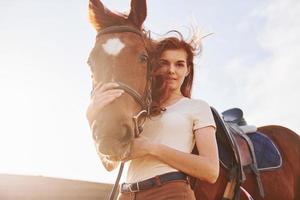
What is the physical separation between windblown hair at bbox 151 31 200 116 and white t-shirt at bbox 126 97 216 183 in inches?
4.7

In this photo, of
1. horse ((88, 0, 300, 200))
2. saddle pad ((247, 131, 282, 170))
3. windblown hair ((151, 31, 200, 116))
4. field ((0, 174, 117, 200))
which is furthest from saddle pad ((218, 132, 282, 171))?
field ((0, 174, 117, 200))

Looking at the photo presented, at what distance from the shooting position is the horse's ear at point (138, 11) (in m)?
3.22

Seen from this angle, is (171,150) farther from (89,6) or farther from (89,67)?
(89,6)

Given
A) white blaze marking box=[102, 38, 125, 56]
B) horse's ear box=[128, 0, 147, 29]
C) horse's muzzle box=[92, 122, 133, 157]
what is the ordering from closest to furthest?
horse's muzzle box=[92, 122, 133, 157]
white blaze marking box=[102, 38, 125, 56]
horse's ear box=[128, 0, 147, 29]

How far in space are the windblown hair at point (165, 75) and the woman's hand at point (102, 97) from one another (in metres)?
0.33

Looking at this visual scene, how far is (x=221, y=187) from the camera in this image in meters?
3.60

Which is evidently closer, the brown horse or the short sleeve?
the short sleeve

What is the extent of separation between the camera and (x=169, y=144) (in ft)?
8.73

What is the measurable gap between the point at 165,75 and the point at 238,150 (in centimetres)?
113

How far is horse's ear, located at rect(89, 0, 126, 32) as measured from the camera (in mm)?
3152

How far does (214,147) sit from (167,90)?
2.01 feet

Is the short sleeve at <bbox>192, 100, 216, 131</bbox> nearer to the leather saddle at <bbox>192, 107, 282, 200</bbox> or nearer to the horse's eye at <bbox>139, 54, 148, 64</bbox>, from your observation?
the horse's eye at <bbox>139, 54, 148, 64</bbox>

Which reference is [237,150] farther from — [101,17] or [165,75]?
[101,17]

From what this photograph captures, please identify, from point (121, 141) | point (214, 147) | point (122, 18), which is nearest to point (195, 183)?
point (214, 147)
